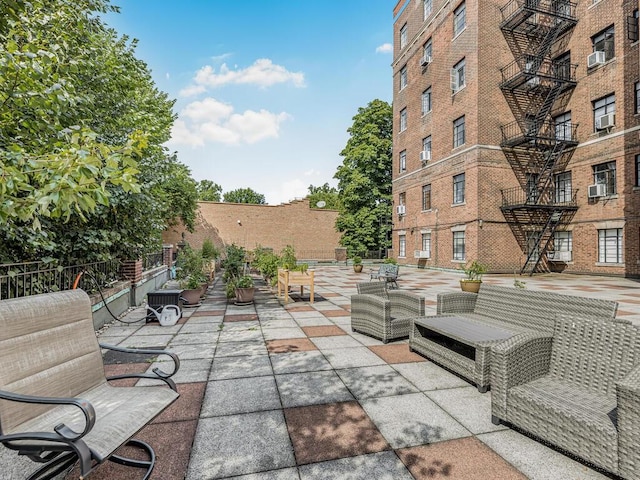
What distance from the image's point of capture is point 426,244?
72.0 ft

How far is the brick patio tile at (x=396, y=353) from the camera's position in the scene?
4566mm

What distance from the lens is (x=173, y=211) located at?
2328cm

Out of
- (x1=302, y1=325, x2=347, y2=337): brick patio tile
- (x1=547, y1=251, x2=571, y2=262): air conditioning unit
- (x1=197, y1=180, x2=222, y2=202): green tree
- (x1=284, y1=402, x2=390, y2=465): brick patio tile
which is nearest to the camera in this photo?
(x1=284, y1=402, x2=390, y2=465): brick patio tile

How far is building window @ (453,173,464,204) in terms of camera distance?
18.8m

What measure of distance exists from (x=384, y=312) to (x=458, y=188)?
53.0 feet

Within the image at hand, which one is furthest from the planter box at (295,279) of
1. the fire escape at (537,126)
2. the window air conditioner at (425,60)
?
the window air conditioner at (425,60)

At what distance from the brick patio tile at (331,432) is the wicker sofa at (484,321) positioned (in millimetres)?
1440

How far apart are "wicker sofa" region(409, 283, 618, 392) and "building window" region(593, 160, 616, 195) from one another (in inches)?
669

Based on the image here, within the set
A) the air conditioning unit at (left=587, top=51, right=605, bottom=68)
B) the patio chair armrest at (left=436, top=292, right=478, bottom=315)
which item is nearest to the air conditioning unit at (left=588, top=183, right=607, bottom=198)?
the air conditioning unit at (left=587, top=51, right=605, bottom=68)

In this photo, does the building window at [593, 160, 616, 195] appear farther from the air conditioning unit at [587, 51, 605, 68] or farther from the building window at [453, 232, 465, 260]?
the building window at [453, 232, 465, 260]

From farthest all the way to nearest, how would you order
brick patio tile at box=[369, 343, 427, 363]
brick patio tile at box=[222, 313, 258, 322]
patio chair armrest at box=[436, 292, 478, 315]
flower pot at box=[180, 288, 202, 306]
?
flower pot at box=[180, 288, 202, 306]
brick patio tile at box=[222, 313, 258, 322]
patio chair armrest at box=[436, 292, 478, 315]
brick patio tile at box=[369, 343, 427, 363]

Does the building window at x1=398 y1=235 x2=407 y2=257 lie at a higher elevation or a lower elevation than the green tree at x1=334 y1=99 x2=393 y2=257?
lower

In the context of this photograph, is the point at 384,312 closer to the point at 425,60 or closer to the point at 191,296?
the point at 191,296

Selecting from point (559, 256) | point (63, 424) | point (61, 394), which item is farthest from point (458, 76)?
point (63, 424)
